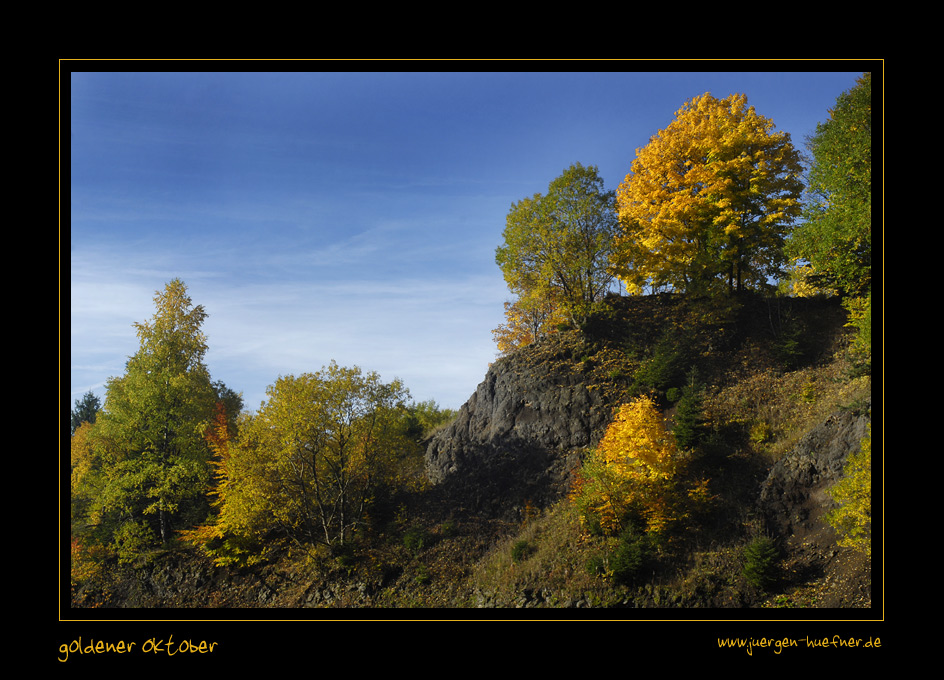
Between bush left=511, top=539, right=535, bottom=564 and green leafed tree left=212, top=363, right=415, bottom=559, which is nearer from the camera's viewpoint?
bush left=511, top=539, right=535, bottom=564

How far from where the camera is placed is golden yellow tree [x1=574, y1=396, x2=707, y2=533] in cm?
1563

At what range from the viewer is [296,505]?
19.5m

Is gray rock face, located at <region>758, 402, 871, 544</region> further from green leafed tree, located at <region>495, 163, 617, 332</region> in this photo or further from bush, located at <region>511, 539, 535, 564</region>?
green leafed tree, located at <region>495, 163, 617, 332</region>

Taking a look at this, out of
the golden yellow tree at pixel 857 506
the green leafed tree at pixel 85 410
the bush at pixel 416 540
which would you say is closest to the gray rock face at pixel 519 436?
the bush at pixel 416 540

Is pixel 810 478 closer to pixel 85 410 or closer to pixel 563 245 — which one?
pixel 563 245

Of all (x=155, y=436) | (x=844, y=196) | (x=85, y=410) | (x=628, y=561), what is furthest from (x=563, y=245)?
(x=85, y=410)

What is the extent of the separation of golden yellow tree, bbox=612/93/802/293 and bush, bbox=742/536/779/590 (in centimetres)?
1375

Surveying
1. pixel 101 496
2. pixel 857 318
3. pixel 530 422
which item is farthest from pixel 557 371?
pixel 101 496

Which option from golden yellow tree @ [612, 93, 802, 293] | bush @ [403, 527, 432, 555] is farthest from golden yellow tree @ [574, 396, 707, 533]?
golden yellow tree @ [612, 93, 802, 293]

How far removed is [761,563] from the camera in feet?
43.7

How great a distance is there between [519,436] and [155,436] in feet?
53.9

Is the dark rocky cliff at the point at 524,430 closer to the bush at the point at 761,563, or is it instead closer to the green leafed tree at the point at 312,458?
the green leafed tree at the point at 312,458
